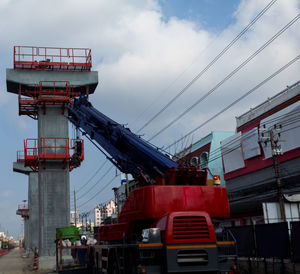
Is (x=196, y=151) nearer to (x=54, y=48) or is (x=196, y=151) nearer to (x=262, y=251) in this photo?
(x=54, y=48)

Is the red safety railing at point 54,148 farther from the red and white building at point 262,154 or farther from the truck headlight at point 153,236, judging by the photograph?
the truck headlight at point 153,236

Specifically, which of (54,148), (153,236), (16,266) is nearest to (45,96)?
(54,148)

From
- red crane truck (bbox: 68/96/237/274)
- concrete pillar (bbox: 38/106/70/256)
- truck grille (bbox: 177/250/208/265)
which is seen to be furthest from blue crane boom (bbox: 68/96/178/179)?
concrete pillar (bbox: 38/106/70/256)

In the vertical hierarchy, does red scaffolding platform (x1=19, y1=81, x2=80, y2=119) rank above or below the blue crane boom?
above

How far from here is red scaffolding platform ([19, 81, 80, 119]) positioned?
103 ft

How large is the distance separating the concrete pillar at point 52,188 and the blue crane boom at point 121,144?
7205 millimetres

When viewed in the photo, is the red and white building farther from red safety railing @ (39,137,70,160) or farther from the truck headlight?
the truck headlight

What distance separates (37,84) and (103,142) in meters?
14.1

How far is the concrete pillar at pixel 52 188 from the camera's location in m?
30.3

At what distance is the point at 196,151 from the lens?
5025 cm

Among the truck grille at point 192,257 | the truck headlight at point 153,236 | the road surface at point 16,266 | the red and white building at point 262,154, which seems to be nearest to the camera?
the truck grille at point 192,257

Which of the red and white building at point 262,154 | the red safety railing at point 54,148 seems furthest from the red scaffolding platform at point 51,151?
the red and white building at point 262,154

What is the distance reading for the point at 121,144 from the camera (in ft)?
61.8

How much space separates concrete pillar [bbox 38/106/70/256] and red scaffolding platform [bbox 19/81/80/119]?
82cm
